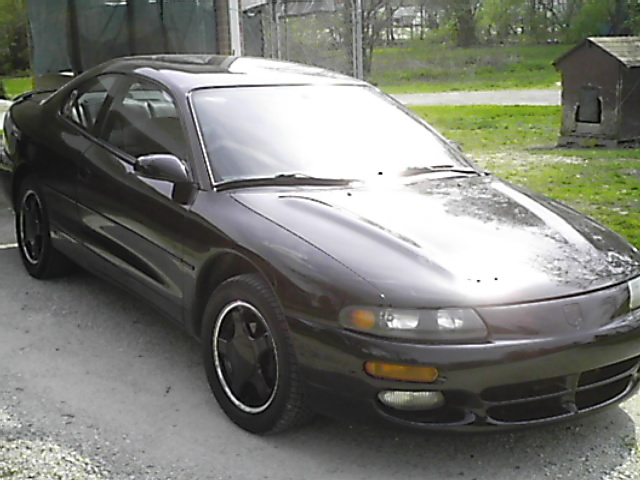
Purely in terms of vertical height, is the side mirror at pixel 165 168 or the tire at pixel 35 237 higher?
the side mirror at pixel 165 168

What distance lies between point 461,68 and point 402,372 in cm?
2924

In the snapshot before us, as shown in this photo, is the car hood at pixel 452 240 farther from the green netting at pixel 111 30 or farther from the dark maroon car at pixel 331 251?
the green netting at pixel 111 30

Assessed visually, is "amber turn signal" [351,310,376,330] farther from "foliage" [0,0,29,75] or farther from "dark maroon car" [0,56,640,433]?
"foliage" [0,0,29,75]

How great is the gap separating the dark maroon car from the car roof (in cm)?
2

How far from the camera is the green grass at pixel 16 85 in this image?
2446 cm

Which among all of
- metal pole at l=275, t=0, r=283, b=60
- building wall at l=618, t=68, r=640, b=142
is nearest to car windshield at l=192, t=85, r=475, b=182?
building wall at l=618, t=68, r=640, b=142

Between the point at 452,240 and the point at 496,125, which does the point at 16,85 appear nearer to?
the point at 496,125

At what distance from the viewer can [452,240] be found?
3561mm

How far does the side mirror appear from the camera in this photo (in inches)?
161

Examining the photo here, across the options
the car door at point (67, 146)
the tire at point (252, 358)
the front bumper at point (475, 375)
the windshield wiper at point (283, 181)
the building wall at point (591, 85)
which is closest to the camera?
the front bumper at point (475, 375)

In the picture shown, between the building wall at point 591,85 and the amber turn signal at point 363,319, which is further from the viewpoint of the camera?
the building wall at point 591,85

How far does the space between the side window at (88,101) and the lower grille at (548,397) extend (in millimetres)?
2933

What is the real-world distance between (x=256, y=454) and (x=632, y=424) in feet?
5.33

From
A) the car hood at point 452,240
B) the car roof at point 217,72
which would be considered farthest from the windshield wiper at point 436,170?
the car roof at point 217,72
